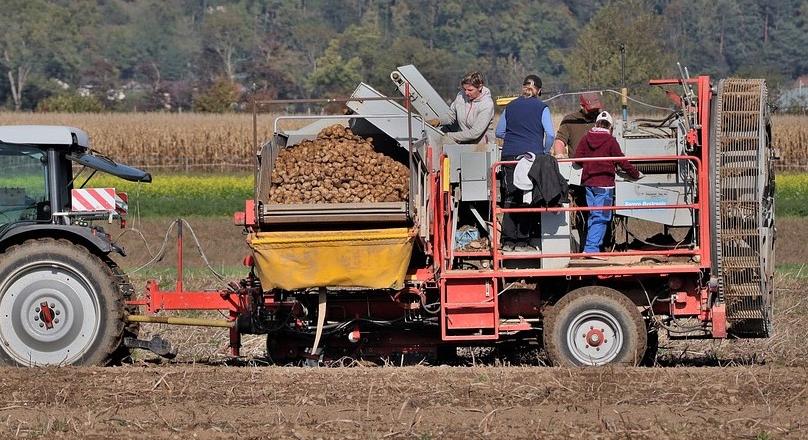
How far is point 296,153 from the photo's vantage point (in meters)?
11.8

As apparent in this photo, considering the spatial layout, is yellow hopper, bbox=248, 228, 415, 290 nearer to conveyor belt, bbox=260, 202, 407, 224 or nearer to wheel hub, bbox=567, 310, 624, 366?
conveyor belt, bbox=260, 202, 407, 224

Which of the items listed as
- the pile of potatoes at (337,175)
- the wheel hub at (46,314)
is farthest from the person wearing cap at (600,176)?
the wheel hub at (46,314)

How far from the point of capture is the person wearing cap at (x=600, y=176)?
1183 centimetres

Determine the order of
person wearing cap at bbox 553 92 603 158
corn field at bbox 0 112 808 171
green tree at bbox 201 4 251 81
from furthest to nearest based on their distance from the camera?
green tree at bbox 201 4 251 81, corn field at bbox 0 112 808 171, person wearing cap at bbox 553 92 603 158

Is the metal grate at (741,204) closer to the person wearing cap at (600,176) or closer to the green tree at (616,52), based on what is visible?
the person wearing cap at (600,176)

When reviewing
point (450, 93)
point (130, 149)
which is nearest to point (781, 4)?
point (450, 93)

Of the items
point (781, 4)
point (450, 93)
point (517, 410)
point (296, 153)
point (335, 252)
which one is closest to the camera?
point (517, 410)

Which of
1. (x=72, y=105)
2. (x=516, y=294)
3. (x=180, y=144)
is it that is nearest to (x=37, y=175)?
(x=516, y=294)

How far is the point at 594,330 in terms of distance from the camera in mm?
11531

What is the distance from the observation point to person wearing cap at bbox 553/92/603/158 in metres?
12.7

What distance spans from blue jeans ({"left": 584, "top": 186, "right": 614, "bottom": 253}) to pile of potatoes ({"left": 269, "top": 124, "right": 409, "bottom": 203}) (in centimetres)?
170

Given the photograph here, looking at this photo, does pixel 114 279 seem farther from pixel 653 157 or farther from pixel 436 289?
pixel 653 157

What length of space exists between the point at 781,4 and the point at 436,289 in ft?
351

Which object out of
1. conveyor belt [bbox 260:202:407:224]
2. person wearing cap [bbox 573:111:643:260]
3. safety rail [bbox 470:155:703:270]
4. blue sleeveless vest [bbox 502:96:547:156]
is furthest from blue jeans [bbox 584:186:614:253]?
conveyor belt [bbox 260:202:407:224]
